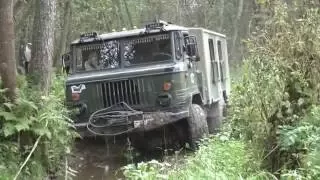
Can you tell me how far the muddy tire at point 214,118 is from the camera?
12259 millimetres

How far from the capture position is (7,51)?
7.76 meters

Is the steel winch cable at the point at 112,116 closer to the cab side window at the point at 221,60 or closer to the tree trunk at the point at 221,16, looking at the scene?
the cab side window at the point at 221,60

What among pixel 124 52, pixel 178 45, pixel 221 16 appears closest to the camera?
pixel 178 45

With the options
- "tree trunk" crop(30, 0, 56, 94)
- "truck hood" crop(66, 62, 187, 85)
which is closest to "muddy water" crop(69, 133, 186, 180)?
"truck hood" crop(66, 62, 187, 85)

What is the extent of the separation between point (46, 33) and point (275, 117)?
5.67 metres

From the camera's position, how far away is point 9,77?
25.3ft

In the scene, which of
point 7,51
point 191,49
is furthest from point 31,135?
point 191,49

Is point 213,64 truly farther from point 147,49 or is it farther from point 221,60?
point 147,49

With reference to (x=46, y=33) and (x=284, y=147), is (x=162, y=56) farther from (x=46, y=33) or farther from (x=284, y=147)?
(x=284, y=147)

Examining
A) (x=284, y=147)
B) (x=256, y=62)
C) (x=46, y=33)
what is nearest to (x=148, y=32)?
Result: (x=46, y=33)

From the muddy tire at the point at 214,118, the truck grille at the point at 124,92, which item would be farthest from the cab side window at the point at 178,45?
the muddy tire at the point at 214,118

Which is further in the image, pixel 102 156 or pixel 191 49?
pixel 102 156

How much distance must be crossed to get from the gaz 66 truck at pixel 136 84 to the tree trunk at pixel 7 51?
2178 millimetres

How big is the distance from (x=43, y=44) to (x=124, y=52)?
1.41 meters
